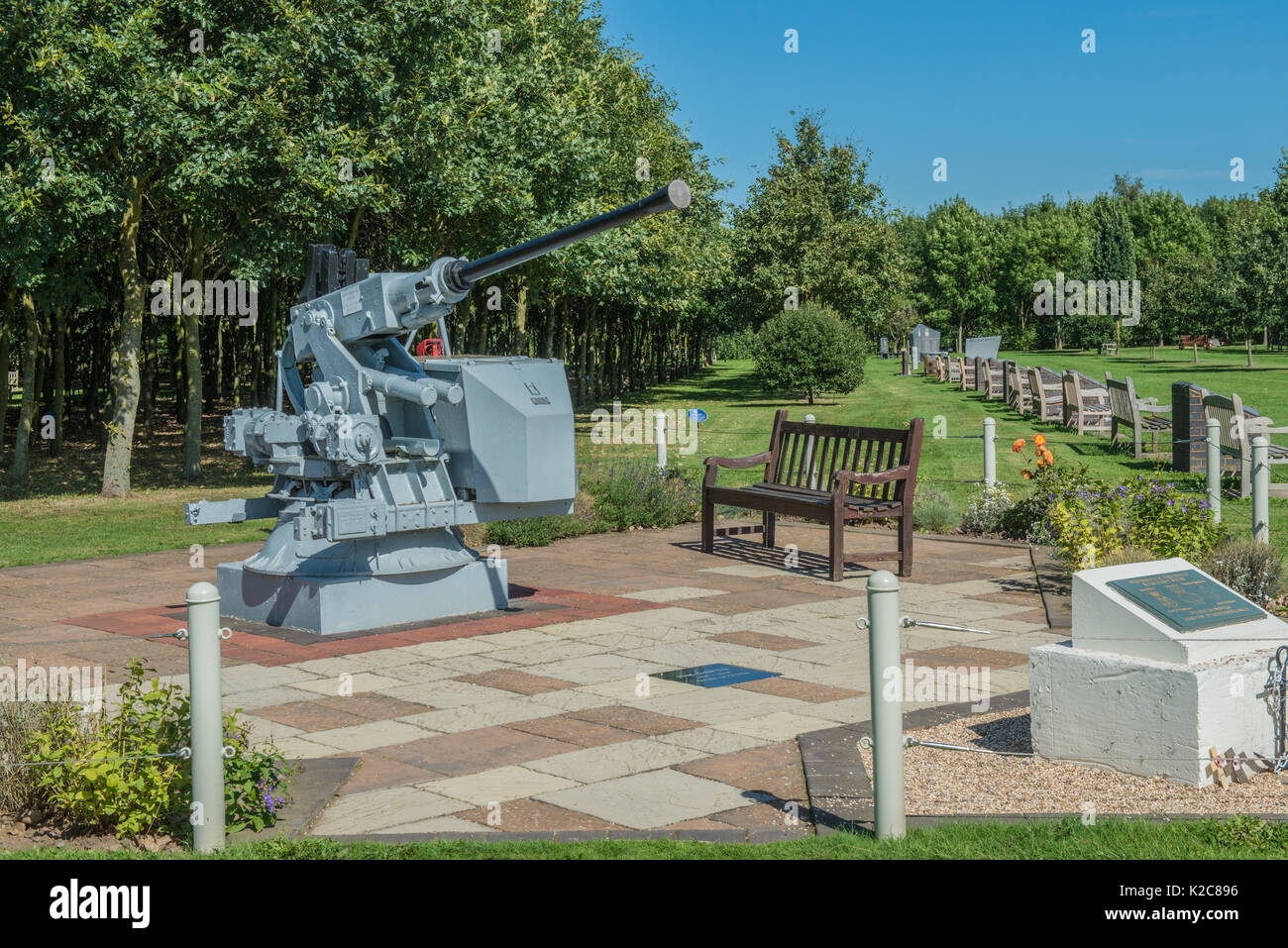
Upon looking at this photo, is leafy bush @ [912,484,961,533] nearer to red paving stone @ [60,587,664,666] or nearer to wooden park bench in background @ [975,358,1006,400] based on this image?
red paving stone @ [60,587,664,666]

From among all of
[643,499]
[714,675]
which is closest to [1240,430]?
[643,499]

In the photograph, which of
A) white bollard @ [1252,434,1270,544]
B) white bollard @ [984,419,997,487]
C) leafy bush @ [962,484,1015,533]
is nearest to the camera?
white bollard @ [1252,434,1270,544]

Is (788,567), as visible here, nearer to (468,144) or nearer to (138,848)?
(138,848)

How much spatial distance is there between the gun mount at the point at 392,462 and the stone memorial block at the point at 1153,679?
439 centimetres

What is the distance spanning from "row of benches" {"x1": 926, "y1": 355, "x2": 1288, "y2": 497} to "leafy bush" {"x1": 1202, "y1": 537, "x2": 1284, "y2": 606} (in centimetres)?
240

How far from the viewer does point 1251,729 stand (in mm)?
5742

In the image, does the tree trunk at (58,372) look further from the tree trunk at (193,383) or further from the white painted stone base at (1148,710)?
the white painted stone base at (1148,710)

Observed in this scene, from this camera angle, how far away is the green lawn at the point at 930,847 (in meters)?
4.65

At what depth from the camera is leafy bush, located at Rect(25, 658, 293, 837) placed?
16.8 feet

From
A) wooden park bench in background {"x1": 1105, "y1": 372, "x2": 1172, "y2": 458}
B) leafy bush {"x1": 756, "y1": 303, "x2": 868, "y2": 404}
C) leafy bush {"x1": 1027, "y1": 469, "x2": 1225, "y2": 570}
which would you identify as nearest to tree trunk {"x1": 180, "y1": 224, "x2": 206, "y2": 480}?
wooden park bench in background {"x1": 1105, "y1": 372, "x2": 1172, "y2": 458}

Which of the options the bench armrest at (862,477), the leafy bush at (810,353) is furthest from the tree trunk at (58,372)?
the leafy bush at (810,353)

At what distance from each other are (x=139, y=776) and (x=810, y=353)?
34009 mm

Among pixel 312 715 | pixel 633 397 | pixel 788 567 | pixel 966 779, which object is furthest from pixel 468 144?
pixel 633 397
